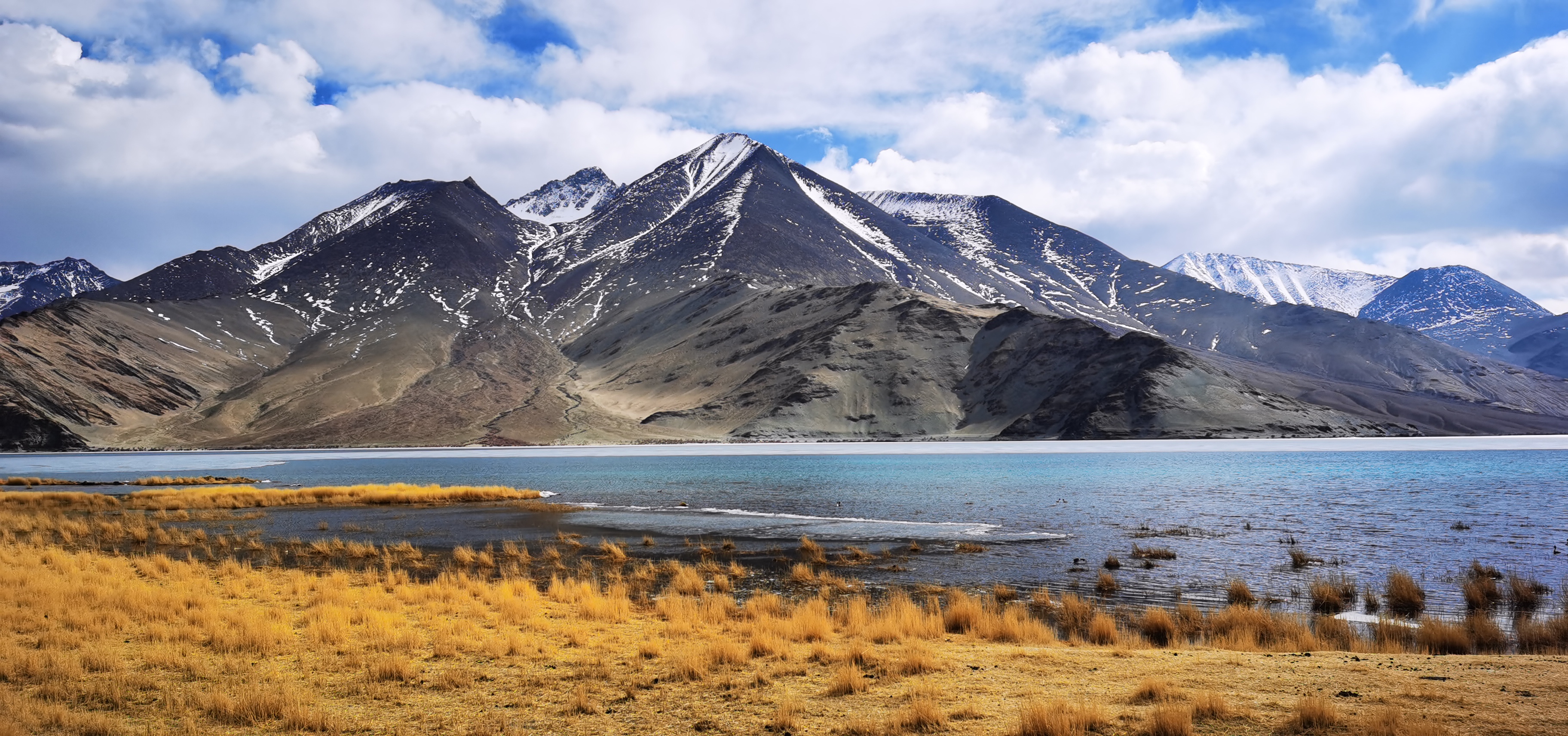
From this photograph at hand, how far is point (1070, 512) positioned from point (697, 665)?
36.7 metres

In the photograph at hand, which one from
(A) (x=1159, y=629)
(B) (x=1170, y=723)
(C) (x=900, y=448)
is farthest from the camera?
(C) (x=900, y=448)

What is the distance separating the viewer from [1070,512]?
47062 millimetres

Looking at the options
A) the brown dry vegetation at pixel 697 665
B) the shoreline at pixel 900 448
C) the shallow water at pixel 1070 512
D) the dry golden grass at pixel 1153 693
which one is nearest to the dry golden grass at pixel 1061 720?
the brown dry vegetation at pixel 697 665

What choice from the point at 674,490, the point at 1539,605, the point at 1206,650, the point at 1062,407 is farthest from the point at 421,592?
the point at 1062,407

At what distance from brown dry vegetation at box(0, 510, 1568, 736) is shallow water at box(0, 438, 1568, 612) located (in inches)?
246

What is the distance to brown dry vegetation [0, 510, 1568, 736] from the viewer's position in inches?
452

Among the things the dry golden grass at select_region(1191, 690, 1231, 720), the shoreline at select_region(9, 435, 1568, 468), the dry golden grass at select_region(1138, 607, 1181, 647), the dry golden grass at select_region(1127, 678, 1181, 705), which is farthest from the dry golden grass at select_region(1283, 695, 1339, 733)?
the shoreline at select_region(9, 435, 1568, 468)

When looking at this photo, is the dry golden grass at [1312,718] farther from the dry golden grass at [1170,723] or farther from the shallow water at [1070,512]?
the shallow water at [1070,512]

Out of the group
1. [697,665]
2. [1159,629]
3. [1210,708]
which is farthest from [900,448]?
[1210,708]

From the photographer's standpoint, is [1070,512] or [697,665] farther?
[1070,512]

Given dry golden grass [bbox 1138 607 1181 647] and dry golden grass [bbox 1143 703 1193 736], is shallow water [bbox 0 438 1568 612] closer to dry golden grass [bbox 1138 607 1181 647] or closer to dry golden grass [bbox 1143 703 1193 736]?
dry golden grass [bbox 1138 607 1181 647]

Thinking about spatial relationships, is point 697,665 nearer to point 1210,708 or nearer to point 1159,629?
point 1210,708

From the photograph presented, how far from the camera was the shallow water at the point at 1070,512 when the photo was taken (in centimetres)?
2850

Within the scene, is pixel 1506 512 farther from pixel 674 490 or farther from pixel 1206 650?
pixel 674 490
